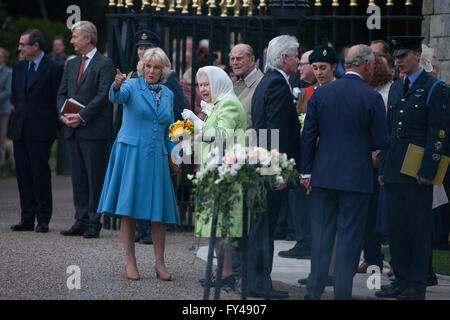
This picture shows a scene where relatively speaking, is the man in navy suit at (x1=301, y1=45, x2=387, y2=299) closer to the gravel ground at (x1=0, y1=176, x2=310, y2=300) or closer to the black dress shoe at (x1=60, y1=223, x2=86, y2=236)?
the gravel ground at (x1=0, y1=176, x2=310, y2=300)

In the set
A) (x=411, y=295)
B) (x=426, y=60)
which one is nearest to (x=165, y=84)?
(x=426, y=60)

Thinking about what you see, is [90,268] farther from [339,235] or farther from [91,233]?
[339,235]

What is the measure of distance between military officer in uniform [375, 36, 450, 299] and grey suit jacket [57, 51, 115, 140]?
3714mm

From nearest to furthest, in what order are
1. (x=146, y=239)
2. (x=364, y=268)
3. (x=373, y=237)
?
1. (x=373, y=237)
2. (x=364, y=268)
3. (x=146, y=239)

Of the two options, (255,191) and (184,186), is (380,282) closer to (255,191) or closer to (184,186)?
(255,191)

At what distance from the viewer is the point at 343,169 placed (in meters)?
6.29

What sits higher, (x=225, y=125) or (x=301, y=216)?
(x=225, y=125)

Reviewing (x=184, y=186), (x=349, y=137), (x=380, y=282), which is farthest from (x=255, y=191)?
(x=184, y=186)

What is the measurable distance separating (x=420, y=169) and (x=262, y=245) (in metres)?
1.35

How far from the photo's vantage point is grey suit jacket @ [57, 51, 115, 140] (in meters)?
9.45

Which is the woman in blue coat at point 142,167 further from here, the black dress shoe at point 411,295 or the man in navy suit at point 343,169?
the black dress shoe at point 411,295

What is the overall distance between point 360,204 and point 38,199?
476 cm

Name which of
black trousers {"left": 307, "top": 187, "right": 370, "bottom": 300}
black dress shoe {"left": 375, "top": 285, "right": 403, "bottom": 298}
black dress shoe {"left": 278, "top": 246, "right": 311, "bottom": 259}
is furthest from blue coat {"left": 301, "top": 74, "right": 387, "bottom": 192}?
black dress shoe {"left": 278, "top": 246, "right": 311, "bottom": 259}

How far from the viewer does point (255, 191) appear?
5.81m
